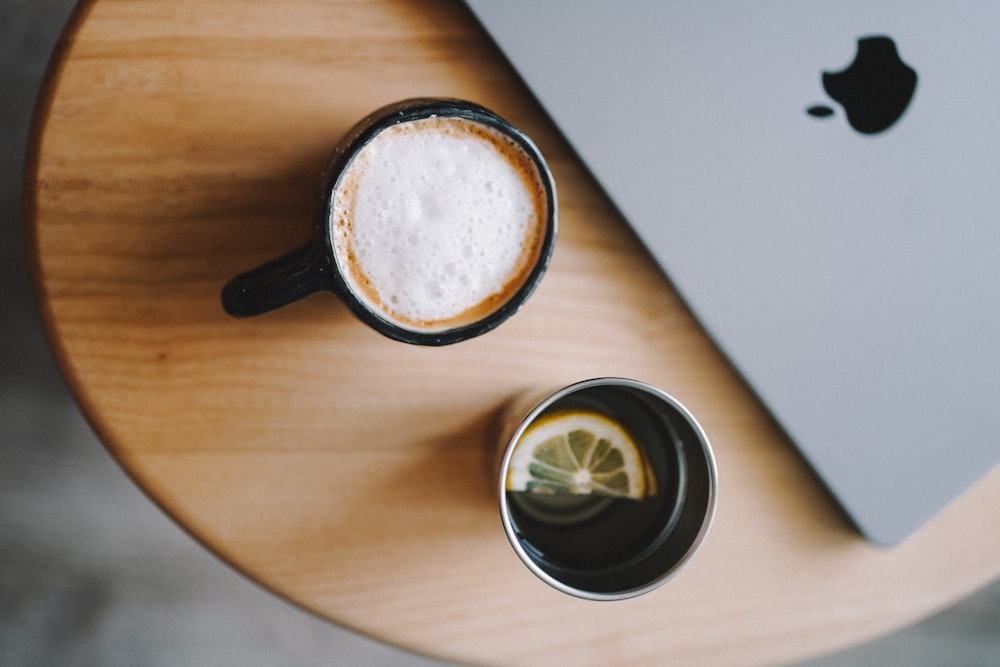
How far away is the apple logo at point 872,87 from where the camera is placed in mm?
696

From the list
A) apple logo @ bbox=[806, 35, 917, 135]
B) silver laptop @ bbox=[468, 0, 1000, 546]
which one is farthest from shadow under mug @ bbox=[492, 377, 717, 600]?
apple logo @ bbox=[806, 35, 917, 135]

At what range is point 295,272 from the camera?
0.57 metres

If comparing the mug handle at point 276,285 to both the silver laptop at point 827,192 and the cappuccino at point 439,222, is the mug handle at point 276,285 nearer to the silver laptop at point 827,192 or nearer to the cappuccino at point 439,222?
the cappuccino at point 439,222

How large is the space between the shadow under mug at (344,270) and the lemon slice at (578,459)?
0.44ft

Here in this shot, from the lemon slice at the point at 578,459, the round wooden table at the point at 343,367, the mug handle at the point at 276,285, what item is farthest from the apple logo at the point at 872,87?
the mug handle at the point at 276,285

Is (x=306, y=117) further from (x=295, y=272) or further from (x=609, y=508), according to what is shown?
(x=609, y=508)

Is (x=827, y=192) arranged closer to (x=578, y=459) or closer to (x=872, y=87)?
(x=872, y=87)

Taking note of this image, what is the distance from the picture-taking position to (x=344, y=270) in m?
0.60

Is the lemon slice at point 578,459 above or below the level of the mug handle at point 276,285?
below

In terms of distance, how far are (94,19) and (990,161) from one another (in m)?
0.83

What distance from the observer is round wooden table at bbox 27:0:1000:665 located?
0.67m

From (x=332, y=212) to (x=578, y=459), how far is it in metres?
0.31

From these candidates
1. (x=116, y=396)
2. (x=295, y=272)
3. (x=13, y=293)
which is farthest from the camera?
(x=13, y=293)

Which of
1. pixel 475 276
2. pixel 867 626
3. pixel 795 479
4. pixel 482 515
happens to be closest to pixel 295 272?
pixel 475 276
